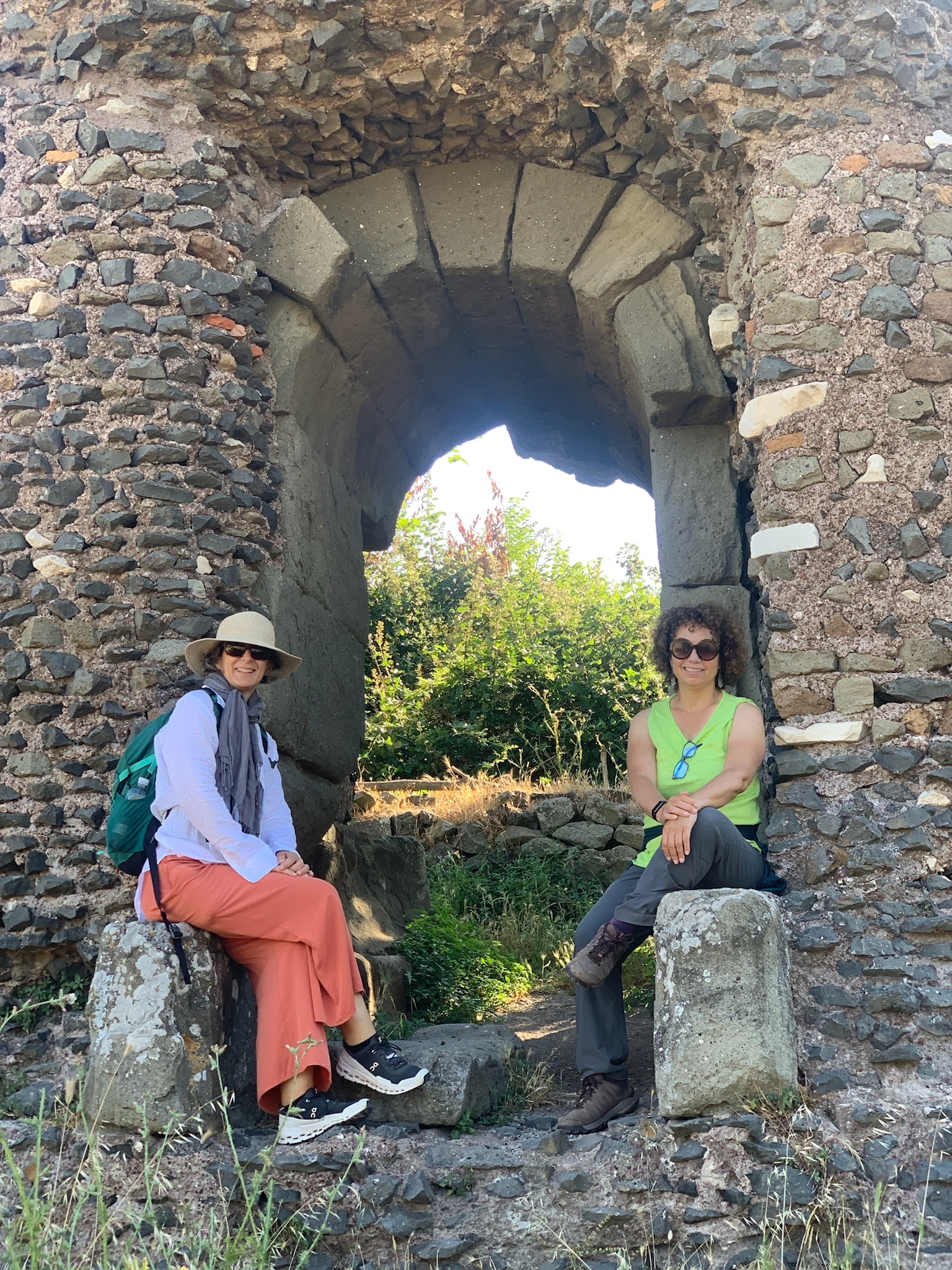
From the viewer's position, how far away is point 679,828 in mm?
3266

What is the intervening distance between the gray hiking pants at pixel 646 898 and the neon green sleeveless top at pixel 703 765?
12 centimetres

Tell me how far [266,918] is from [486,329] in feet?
10.9

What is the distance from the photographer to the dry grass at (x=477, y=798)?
872cm

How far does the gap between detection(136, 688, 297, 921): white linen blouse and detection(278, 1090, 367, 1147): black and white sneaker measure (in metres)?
0.61

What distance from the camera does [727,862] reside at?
10.9 ft

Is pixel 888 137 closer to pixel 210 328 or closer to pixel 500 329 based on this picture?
pixel 500 329

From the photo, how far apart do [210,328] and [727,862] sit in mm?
2844

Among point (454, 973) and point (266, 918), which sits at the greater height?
point (266, 918)

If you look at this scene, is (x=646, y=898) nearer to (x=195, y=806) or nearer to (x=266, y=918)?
(x=266, y=918)

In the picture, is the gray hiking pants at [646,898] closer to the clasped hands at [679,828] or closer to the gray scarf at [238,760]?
the clasped hands at [679,828]

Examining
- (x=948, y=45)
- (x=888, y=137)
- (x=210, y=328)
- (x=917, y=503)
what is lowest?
(x=917, y=503)

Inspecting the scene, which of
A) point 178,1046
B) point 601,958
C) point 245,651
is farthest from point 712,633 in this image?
point 178,1046

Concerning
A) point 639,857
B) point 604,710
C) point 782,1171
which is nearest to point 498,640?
point 604,710

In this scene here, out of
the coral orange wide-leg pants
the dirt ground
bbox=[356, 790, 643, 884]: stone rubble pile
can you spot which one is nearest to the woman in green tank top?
the dirt ground
